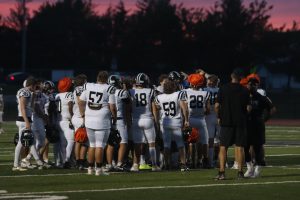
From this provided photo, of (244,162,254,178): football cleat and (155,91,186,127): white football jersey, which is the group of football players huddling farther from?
(244,162,254,178): football cleat

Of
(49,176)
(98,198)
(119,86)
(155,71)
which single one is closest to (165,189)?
(98,198)

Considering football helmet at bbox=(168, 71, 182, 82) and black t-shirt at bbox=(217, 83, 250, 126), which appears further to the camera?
football helmet at bbox=(168, 71, 182, 82)

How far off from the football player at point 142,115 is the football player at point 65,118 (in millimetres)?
1441

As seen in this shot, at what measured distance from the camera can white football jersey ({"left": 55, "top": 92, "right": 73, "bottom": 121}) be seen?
67.2ft

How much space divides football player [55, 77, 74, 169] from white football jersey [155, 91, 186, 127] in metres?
1.93

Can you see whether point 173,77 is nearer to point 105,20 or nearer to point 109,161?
point 109,161

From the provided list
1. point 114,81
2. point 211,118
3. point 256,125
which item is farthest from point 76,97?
point 256,125

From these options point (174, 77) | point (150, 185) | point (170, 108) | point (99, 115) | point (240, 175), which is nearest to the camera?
point (150, 185)

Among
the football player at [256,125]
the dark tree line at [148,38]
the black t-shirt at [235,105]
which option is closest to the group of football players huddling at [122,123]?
the football player at [256,125]

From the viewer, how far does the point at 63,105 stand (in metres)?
20.6

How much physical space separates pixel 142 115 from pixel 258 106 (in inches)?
108

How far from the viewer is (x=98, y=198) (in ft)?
47.0

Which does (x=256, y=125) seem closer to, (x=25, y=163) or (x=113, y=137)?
(x=113, y=137)

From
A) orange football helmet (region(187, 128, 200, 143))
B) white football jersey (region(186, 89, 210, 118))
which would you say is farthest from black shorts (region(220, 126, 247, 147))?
white football jersey (region(186, 89, 210, 118))
